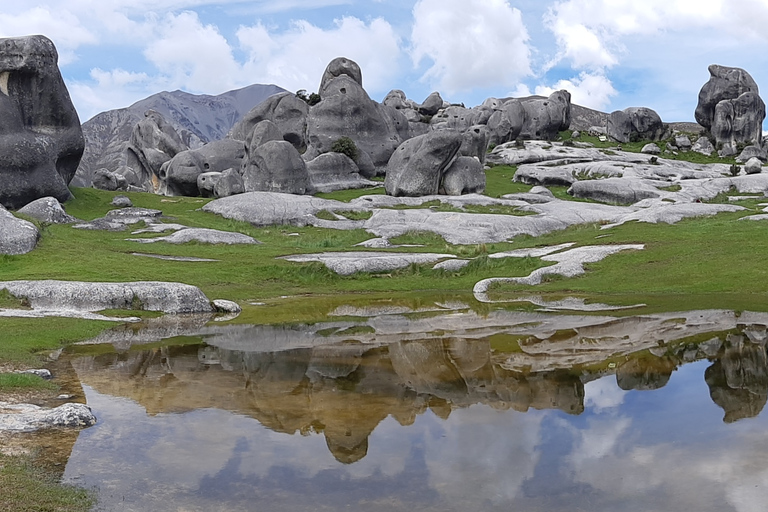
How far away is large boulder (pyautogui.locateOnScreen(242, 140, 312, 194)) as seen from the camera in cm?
6962

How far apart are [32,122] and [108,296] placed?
116 feet

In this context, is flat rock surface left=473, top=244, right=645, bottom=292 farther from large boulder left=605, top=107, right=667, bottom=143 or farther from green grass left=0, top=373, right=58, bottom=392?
large boulder left=605, top=107, right=667, bottom=143

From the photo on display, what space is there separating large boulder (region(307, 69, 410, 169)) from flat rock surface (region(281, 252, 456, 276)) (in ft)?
159

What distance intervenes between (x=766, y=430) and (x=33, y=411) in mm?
13642

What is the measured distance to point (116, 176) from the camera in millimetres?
82812

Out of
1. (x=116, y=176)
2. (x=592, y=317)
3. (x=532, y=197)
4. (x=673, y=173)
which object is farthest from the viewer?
(x=673, y=173)

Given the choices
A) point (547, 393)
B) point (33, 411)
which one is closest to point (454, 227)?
point (547, 393)

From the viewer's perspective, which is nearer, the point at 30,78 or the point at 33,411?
the point at 33,411

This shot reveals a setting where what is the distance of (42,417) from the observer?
1384 cm

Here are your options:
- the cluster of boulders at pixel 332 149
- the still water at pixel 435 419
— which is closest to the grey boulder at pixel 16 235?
the still water at pixel 435 419

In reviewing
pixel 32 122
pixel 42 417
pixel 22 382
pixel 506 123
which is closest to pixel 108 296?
pixel 22 382

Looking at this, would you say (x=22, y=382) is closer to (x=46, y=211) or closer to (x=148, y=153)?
(x=46, y=211)

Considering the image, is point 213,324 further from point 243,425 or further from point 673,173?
point 673,173

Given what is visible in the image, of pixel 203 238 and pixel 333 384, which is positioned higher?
pixel 203 238
